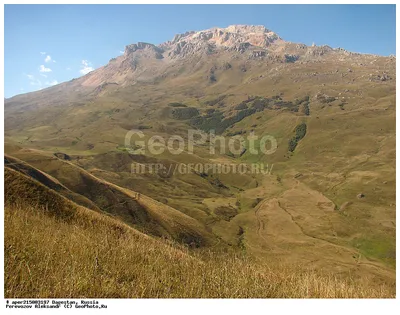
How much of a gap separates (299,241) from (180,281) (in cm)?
17855

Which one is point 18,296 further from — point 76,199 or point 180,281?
point 76,199

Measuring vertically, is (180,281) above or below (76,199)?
above

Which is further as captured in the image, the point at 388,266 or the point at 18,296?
the point at 388,266

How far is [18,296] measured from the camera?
6820 millimetres
